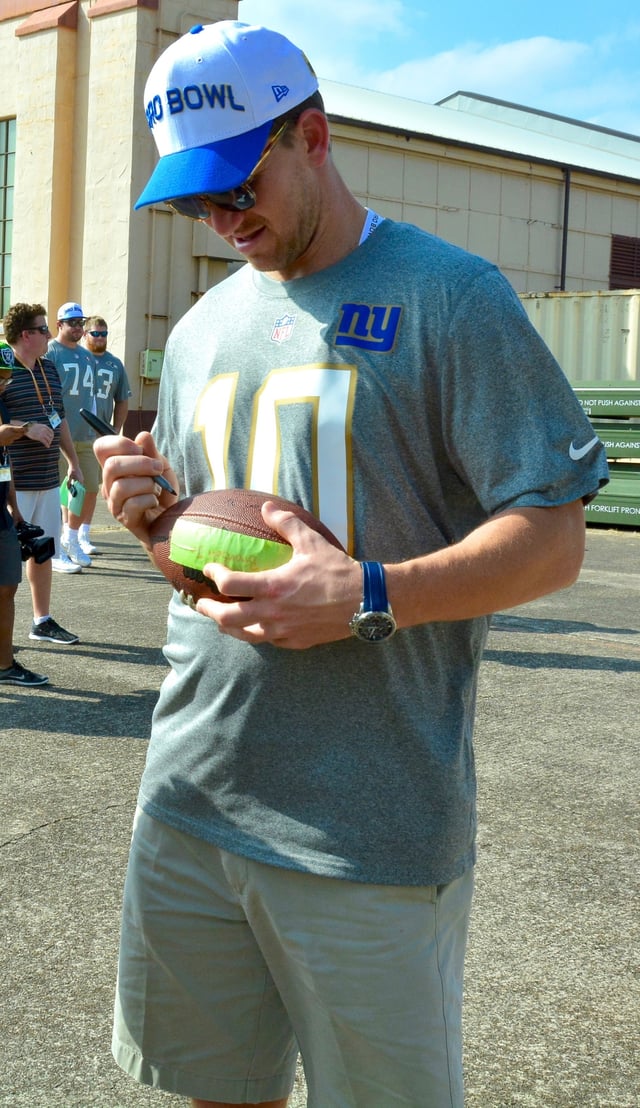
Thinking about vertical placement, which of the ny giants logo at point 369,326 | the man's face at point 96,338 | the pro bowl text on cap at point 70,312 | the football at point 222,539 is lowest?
the football at point 222,539

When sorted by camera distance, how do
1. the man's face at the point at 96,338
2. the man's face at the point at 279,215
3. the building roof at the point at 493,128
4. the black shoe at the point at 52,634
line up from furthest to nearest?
the building roof at the point at 493,128 → the man's face at the point at 96,338 → the black shoe at the point at 52,634 → the man's face at the point at 279,215

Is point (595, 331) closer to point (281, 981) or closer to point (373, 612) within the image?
point (281, 981)

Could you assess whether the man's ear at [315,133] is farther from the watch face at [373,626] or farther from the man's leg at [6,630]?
the man's leg at [6,630]

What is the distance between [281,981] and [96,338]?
9915 mm

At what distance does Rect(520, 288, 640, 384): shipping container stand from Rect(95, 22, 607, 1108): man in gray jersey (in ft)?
53.0

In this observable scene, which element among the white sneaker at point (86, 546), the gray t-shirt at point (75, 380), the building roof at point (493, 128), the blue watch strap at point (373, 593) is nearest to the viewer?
the blue watch strap at point (373, 593)

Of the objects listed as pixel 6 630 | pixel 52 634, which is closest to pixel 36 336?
pixel 52 634

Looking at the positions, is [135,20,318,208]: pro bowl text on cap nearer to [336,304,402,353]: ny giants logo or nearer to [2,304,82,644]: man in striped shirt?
[336,304,402,353]: ny giants logo

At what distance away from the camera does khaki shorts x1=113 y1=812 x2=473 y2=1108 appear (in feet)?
5.72

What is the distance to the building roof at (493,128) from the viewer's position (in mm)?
23438

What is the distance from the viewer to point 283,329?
192 cm

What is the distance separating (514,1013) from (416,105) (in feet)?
88.9

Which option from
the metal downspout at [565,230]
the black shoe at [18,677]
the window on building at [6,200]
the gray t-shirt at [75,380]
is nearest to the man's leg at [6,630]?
the black shoe at [18,677]

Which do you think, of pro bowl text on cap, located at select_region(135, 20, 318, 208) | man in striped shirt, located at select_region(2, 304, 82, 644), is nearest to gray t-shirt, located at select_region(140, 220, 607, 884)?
pro bowl text on cap, located at select_region(135, 20, 318, 208)
